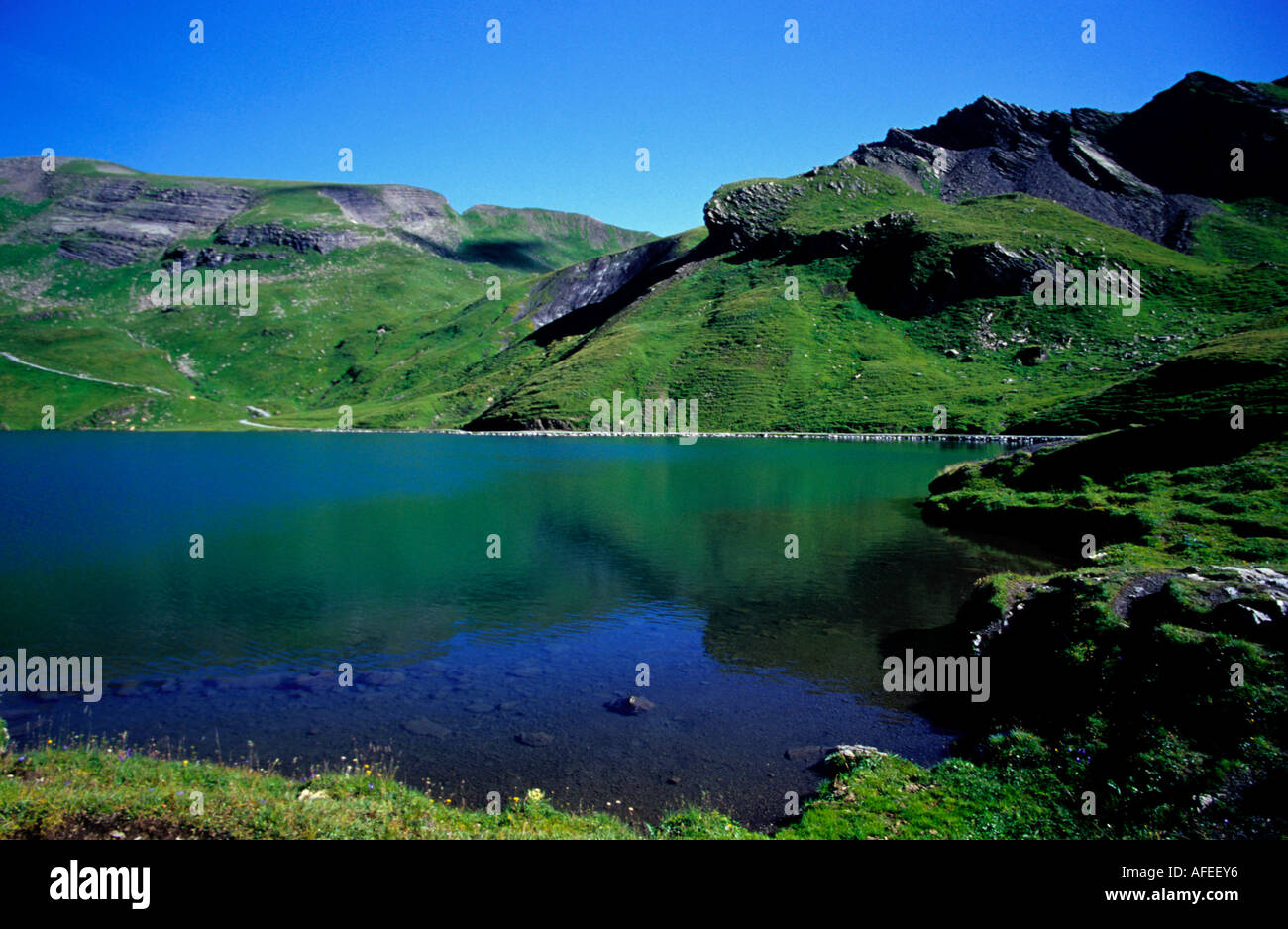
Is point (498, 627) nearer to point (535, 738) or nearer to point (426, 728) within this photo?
point (426, 728)

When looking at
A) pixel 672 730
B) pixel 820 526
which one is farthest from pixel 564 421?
pixel 672 730

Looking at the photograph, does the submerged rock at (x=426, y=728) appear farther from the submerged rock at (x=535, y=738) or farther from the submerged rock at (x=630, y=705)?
the submerged rock at (x=630, y=705)

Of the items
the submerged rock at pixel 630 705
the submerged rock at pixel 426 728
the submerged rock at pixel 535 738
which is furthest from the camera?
the submerged rock at pixel 630 705

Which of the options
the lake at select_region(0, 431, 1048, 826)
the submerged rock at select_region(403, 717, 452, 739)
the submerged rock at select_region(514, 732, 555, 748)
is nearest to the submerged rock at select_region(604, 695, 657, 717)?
the lake at select_region(0, 431, 1048, 826)

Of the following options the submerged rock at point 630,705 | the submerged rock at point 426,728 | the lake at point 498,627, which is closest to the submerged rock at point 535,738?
the lake at point 498,627

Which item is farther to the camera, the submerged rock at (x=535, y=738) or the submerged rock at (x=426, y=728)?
the submerged rock at (x=426, y=728)

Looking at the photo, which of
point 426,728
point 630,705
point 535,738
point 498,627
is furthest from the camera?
point 498,627

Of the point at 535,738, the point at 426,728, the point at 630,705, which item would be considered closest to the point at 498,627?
the point at 426,728

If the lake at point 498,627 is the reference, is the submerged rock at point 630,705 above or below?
below
